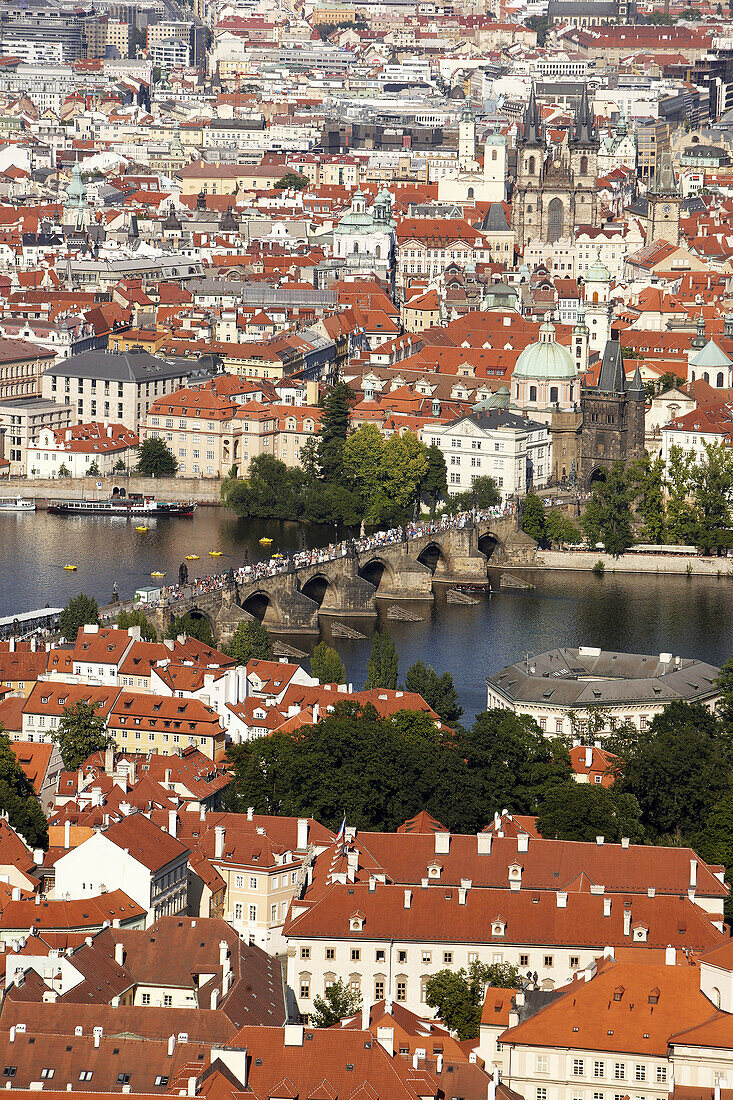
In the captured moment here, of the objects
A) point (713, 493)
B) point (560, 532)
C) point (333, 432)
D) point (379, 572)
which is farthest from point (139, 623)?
point (333, 432)

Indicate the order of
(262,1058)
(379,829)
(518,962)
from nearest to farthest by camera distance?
(262,1058) → (518,962) → (379,829)

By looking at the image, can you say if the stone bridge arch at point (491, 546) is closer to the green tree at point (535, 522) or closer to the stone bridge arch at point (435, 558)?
the green tree at point (535, 522)

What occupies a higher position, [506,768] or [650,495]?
[506,768]

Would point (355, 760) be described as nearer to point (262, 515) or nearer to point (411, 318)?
point (262, 515)

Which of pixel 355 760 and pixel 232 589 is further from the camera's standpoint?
pixel 232 589

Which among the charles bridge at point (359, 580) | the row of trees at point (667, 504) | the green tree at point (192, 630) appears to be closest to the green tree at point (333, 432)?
the charles bridge at point (359, 580)

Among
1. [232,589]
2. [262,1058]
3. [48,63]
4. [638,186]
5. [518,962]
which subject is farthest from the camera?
[48,63]

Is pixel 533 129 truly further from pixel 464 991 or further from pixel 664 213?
pixel 464 991

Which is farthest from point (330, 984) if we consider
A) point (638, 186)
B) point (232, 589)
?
A: point (638, 186)
